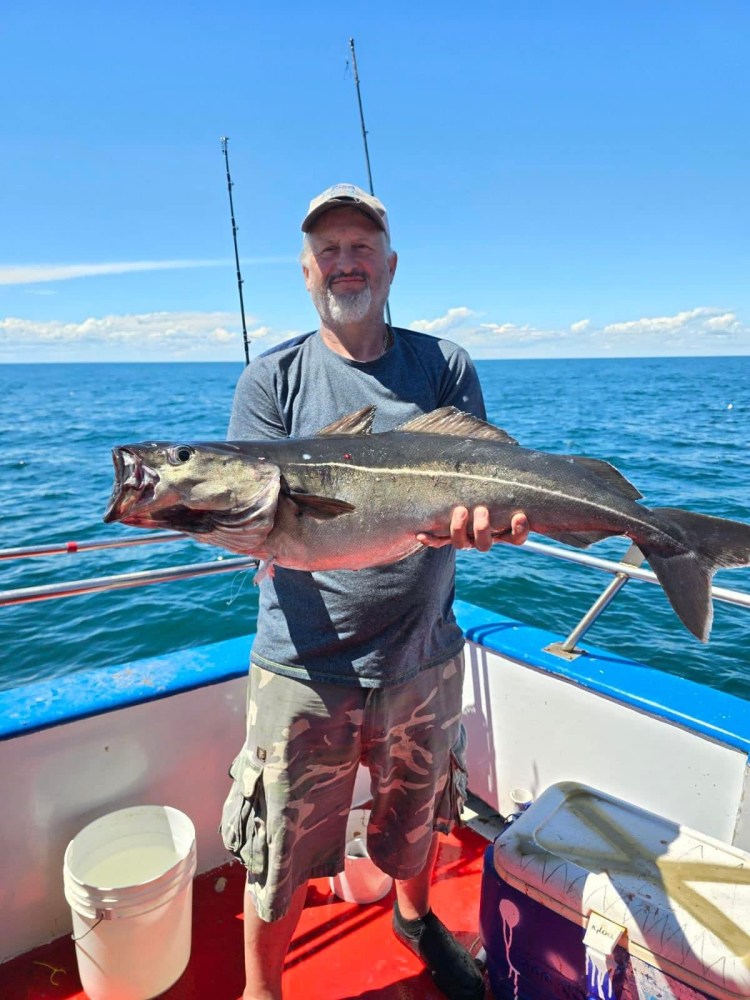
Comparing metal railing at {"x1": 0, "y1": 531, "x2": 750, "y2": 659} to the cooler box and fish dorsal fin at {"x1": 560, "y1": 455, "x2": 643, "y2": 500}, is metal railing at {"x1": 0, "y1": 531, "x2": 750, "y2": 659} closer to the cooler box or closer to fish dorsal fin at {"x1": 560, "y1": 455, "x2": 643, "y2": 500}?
fish dorsal fin at {"x1": 560, "y1": 455, "x2": 643, "y2": 500}

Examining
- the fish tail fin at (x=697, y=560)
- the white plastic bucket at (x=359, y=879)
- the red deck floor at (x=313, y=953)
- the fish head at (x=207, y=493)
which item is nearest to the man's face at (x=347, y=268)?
the fish head at (x=207, y=493)

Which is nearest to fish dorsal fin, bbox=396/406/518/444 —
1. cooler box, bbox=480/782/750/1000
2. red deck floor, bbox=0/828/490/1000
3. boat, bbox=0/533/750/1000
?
boat, bbox=0/533/750/1000

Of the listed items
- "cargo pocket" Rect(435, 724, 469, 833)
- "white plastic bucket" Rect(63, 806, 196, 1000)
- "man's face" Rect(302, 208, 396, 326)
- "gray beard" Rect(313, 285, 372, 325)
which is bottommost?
"white plastic bucket" Rect(63, 806, 196, 1000)

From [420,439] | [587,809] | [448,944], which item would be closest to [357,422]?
[420,439]

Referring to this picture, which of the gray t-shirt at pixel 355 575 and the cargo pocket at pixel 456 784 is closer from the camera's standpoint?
the gray t-shirt at pixel 355 575

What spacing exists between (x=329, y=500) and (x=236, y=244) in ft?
22.9

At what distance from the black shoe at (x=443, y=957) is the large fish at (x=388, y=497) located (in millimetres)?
1985

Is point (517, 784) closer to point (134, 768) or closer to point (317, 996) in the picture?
point (317, 996)

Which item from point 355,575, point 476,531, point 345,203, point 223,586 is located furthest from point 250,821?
point 223,586

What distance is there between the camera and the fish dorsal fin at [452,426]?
2.62 metres

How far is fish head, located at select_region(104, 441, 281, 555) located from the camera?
2.32 metres

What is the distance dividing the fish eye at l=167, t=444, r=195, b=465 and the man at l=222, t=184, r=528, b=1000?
14.9 inches

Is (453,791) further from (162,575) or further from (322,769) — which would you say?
(162,575)

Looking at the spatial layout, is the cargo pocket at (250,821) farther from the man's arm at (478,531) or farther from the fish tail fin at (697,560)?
the fish tail fin at (697,560)
